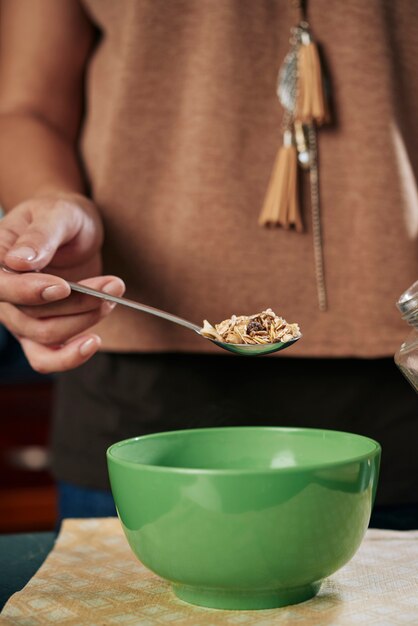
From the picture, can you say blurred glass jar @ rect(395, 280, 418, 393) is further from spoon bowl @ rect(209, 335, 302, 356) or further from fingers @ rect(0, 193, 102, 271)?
fingers @ rect(0, 193, 102, 271)

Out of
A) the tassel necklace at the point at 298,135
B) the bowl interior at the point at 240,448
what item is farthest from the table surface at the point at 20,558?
the tassel necklace at the point at 298,135

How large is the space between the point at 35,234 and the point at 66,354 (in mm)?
119

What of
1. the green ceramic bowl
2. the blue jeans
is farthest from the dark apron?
the green ceramic bowl

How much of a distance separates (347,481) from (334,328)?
1.25ft

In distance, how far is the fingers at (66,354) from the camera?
2.35 feet

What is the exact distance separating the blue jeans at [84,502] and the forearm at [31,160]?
0.34 metres

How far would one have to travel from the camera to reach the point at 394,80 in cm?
84

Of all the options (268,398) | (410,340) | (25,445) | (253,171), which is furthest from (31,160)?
(25,445)

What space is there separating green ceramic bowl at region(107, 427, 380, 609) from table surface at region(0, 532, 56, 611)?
0.10 meters

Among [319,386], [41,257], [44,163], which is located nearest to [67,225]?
[41,257]

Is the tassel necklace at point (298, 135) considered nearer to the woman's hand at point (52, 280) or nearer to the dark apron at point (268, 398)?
the dark apron at point (268, 398)

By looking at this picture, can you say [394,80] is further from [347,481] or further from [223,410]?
[347,481]

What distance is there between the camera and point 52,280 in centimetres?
63

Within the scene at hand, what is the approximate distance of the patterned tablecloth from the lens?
1.52ft
